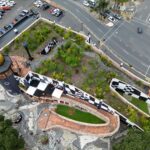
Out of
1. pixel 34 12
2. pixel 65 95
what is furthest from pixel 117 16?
pixel 65 95

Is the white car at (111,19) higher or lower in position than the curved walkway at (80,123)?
higher

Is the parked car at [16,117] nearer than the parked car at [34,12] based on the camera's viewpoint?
Yes

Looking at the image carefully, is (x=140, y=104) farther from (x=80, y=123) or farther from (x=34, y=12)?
(x=34, y=12)

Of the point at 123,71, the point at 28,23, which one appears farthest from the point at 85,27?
the point at 123,71

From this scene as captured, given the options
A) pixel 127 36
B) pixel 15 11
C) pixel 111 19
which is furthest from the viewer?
pixel 15 11

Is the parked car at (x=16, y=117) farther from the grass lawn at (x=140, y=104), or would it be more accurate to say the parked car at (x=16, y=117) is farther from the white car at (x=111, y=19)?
the white car at (x=111, y=19)

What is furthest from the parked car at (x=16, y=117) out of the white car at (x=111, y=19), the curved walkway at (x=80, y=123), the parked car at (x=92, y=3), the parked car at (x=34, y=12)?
the parked car at (x=92, y=3)

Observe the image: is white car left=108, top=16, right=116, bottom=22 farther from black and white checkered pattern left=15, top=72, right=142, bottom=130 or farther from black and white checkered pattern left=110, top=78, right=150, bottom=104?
black and white checkered pattern left=15, top=72, right=142, bottom=130

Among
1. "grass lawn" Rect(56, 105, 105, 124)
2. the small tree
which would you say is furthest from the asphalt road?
the small tree
